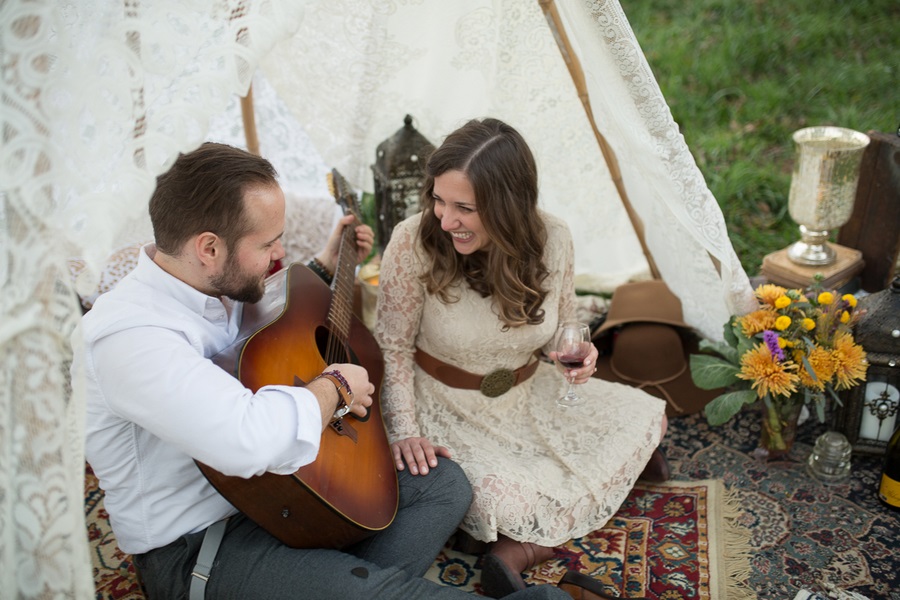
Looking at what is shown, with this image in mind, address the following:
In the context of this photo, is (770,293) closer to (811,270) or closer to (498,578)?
(811,270)

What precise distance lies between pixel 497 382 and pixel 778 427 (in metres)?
1.16

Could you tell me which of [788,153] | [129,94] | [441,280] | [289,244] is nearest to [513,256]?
[441,280]

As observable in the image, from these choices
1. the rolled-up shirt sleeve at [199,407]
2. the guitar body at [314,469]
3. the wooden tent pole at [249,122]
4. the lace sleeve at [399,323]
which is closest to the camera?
the rolled-up shirt sleeve at [199,407]

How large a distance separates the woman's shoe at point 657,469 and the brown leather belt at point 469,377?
0.64 meters

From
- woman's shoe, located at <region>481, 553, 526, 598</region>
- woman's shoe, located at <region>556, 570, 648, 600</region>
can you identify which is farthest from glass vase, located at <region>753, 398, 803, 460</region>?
woman's shoe, located at <region>481, 553, 526, 598</region>

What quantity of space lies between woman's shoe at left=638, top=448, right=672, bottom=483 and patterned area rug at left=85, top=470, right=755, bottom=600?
0.20ft

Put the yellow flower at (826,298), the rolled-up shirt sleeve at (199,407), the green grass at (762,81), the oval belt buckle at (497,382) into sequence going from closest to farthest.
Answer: the rolled-up shirt sleeve at (199,407) < the oval belt buckle at (497,382) < the yellow flower at (826,298) < the green grass at (762,81)

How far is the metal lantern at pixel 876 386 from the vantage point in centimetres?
297

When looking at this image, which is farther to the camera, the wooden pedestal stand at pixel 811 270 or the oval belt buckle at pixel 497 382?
the wooden pedestal stand at pixel 811 270

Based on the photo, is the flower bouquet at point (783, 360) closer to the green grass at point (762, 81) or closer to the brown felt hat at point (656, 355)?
the brown felt hat at point (656, 355)

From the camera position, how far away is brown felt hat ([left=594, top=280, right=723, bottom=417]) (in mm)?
3500

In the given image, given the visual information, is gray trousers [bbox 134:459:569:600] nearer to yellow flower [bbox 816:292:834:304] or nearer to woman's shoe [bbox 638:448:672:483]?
woman's shoe [bbox 638:448:672:483]

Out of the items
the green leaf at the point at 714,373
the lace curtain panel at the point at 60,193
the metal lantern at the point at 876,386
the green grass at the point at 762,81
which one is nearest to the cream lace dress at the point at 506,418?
the green leaf at the point at 714,373

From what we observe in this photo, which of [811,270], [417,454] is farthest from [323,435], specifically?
[811,270]
